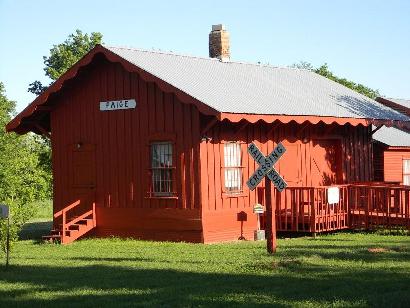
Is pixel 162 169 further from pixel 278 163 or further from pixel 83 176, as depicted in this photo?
pixel 278 163

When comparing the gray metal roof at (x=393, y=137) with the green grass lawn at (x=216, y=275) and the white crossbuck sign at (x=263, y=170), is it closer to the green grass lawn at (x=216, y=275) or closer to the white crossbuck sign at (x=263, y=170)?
the green grass lawn at (x=216, y=275)

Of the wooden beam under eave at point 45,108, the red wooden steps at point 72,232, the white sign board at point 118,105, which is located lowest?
the red wooden steps at point 72,232

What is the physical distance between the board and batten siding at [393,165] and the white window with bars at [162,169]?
11.1m

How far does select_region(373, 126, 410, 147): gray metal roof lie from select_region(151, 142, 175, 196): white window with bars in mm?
10784

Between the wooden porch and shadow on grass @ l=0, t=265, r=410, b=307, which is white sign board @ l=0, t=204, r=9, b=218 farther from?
the wooden porch

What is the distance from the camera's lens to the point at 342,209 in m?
21.7

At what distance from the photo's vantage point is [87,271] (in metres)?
14.0

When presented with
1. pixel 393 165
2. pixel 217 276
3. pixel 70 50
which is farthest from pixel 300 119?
pixel 70 50

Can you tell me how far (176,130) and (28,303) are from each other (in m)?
10.0

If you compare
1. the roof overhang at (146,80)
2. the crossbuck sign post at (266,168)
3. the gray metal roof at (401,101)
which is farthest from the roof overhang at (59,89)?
the gray metal roof at (401,101)

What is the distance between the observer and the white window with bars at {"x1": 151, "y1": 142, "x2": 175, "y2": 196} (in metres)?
20.6

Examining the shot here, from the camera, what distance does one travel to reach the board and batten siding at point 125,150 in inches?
790

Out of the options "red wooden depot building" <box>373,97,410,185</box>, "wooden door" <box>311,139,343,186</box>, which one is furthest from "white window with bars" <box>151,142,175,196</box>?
"red wooden depot building" <box>373,97,410,185</box>

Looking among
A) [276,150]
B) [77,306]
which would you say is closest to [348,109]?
[276,150]
